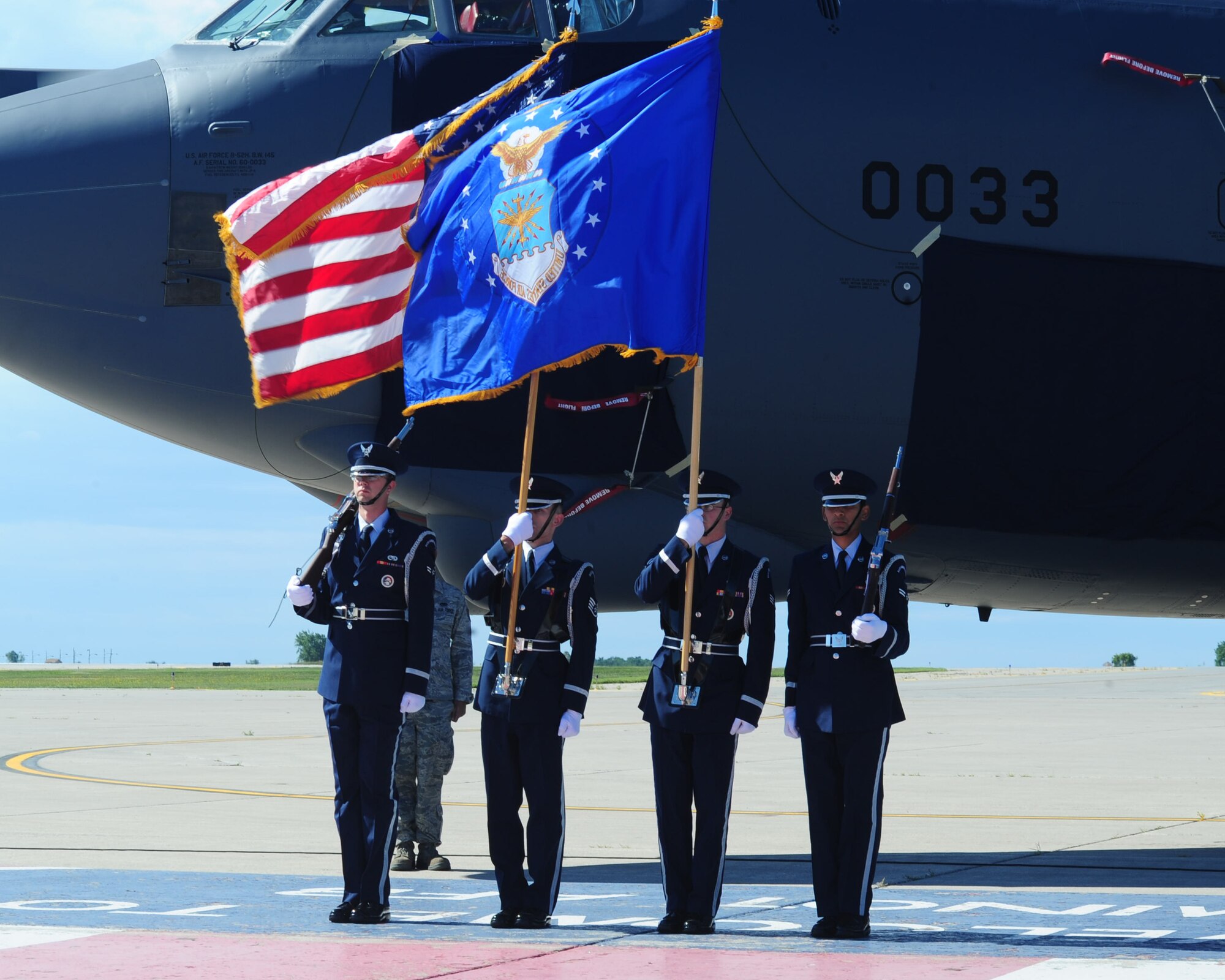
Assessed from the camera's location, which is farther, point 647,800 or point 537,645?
point 647,800

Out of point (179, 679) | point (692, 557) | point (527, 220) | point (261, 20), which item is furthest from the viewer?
point (179, 679)

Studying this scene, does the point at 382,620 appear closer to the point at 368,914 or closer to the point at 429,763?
the point at 368,914

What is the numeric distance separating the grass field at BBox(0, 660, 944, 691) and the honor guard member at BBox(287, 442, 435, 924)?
2863cm

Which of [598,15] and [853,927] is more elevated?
[598,15]

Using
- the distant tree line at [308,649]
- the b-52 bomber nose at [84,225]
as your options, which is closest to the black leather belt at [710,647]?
the b-52 bomber nose at [84,225]

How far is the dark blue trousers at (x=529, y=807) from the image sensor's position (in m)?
6.65

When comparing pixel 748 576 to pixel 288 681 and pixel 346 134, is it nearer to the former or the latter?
pixel 346 134

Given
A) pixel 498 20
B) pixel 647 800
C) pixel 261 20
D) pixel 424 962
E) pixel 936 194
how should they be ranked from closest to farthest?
pixel 424 962 < pixel 936 194 < pixel 498 20 < pixel 261 20 < pixel 647 800

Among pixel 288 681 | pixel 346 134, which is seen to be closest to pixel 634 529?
pixel 346 134

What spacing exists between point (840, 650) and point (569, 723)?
125cm

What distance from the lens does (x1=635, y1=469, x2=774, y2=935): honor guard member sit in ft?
21.5

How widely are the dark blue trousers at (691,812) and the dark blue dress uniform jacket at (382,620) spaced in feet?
3.81

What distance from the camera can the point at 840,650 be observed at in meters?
6.65

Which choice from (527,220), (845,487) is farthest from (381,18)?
(845,487)
